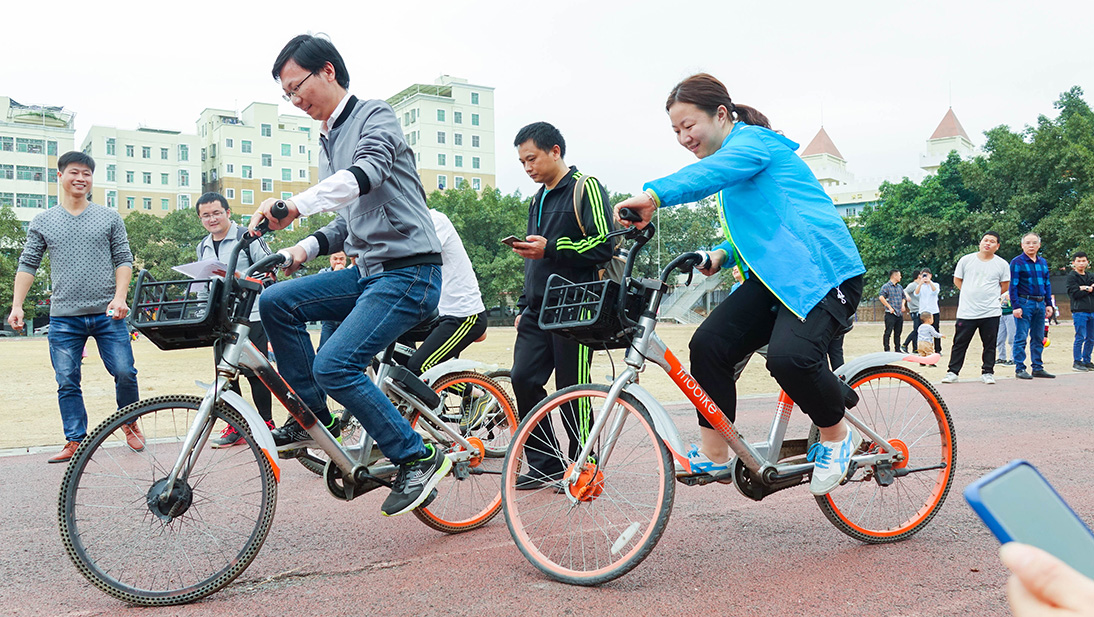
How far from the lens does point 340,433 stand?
3717 millimetres

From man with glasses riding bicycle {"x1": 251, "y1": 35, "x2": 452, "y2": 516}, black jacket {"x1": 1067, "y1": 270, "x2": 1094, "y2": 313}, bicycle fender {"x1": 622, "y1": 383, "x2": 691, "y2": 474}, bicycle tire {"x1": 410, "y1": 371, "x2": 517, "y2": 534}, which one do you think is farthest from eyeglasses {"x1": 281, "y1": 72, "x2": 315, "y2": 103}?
black jacket {"x1": 1067, "y1": 270, "x2": 1094, "y2": 313}

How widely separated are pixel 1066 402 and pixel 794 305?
664 centimetres

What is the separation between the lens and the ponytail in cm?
359

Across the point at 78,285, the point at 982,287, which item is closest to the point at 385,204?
the point at 78,285

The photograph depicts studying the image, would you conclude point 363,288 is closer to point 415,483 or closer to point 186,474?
point 415,483

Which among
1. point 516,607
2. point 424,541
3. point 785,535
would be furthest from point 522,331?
point 516,607

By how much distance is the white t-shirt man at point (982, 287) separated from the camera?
416 inches

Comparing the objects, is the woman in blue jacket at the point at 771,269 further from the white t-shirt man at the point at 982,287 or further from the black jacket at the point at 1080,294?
the black jacket at the point at 1080,294

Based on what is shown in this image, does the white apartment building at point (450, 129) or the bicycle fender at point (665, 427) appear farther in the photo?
the white apartment building at point (450, 129)

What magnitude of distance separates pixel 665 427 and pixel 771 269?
2.71 ft

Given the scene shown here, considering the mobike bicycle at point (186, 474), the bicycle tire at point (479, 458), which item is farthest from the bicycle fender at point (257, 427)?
the bicycle tire at point (479, 458)

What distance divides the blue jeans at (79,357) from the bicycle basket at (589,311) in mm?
4110

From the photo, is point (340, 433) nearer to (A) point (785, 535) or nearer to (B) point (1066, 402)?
(A) point (785, 535)

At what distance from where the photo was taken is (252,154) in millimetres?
98500
